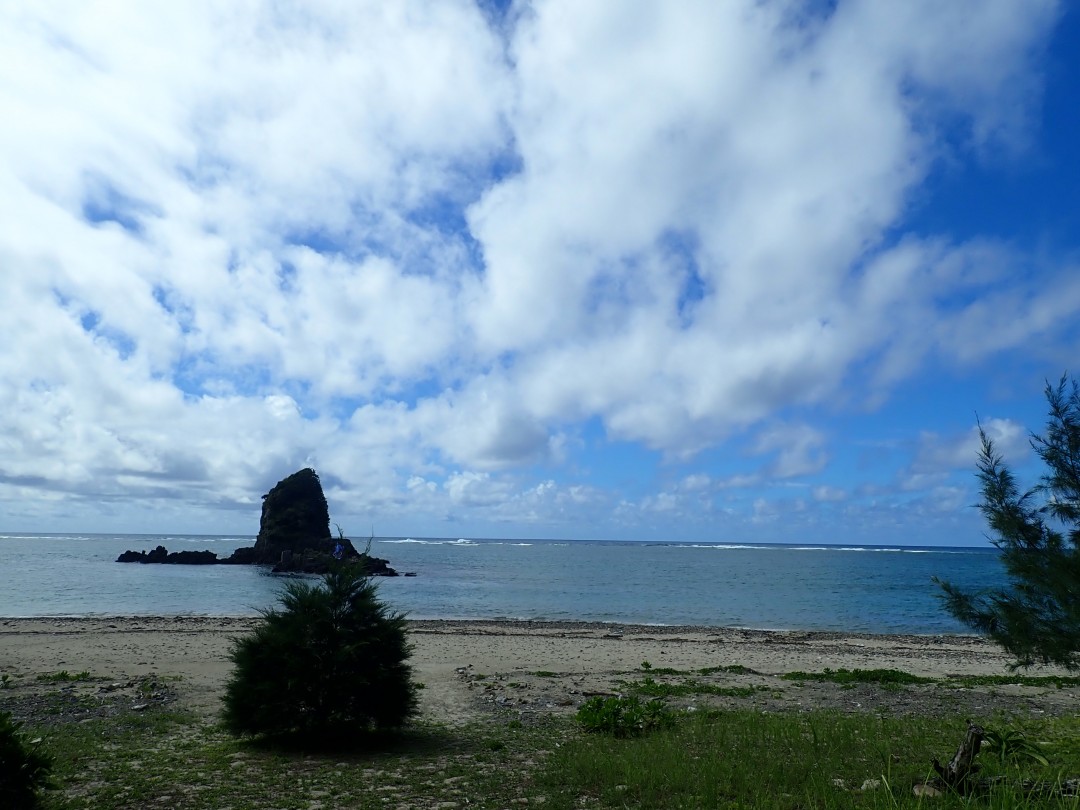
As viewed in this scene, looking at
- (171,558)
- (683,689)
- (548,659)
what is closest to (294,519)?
(171,558)

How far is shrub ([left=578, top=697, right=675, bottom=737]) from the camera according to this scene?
12.4 metres

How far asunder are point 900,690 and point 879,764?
33.7ft

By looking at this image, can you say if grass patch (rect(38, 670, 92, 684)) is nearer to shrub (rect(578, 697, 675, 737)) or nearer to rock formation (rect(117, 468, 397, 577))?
shrub (rect(578, 697, 675, 737))

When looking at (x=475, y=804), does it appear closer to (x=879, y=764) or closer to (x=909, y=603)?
(x=879, y=764)

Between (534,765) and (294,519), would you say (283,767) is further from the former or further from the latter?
(294,519)

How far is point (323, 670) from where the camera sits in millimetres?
11859

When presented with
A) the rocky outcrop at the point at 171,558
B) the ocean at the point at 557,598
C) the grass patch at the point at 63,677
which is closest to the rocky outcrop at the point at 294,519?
the rocky outcrop at the point at 171,558

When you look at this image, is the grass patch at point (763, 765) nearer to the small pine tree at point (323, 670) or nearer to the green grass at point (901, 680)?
the small pine tree at point (323, 670)

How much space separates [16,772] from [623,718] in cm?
886

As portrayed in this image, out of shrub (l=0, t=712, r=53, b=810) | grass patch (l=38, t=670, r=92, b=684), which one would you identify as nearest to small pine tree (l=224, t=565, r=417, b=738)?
shrub (l=0, t=712, r=53, b=810)

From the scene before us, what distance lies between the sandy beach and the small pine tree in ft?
9.56

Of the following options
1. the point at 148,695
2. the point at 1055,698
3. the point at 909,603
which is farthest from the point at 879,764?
the point at 909,603

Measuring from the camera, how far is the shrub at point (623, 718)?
1241 centimetres

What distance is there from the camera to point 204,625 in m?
37.2
